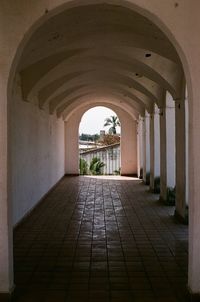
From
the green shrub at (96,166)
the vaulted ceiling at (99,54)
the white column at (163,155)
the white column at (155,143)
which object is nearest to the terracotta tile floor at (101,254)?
the white column at (163,155)

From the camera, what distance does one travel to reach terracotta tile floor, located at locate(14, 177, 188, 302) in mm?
4801

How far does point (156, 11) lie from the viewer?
4.34m

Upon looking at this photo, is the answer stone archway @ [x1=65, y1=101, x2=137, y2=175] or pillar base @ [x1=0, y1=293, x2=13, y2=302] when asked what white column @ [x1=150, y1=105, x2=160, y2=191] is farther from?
pillar base @ [x1=0, y1=293, x2=13, y2=302]

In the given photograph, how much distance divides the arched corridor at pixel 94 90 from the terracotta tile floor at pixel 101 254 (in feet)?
0.30

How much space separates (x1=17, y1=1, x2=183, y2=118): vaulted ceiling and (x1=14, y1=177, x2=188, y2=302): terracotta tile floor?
2.73 meters

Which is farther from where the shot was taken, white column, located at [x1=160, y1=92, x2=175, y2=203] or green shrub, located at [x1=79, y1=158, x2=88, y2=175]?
green shrub, located at [x1=79, y1=158, x2=88, y2=175]

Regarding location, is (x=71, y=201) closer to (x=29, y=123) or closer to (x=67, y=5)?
(x=29, y=123)

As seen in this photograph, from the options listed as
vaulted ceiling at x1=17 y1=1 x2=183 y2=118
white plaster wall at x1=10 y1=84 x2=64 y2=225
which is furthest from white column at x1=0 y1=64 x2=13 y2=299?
white plaster wall at x1=10 y1=84 x2=64 y2=225

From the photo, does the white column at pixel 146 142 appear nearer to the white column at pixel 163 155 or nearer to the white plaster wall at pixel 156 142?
the white plaster wall at pixel 156 142

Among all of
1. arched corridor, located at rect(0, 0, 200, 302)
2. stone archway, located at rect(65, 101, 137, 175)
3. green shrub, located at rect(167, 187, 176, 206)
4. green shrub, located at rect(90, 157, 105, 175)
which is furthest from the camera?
green shrub, located at rect(90, 157, 105, 175)

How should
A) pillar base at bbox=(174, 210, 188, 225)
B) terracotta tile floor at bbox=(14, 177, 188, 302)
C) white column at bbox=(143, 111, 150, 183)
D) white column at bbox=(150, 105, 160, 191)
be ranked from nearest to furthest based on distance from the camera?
terracotta tile floor at bbox=(14, 177, 188, 302) < pillar base at bbox=(174, 210, 188, 225) < white column at bbox=(150, 105, 160, 191) < white column at bbox=(143, 111, 150, 183)

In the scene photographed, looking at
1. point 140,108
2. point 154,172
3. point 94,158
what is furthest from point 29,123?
point 94,158

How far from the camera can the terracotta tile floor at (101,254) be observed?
4.80m

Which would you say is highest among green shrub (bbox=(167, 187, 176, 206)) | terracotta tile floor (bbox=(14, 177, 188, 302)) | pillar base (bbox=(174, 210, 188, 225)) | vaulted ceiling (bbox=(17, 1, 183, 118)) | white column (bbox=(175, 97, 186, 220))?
vaulted ceiling (bbox=(17, 1, 183, 118))
